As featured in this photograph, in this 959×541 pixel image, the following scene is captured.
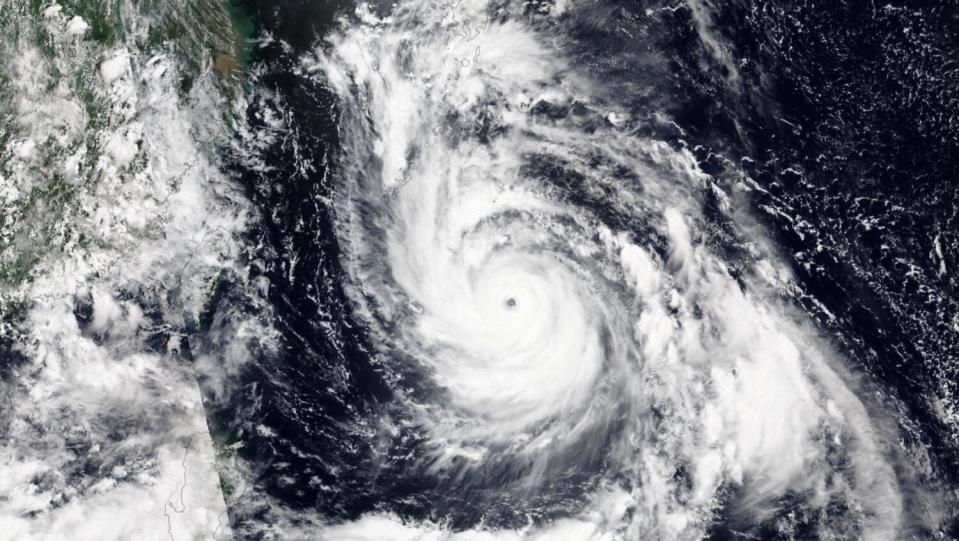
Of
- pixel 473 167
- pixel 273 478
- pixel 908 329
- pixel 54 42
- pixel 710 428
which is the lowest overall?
pixel 273 478

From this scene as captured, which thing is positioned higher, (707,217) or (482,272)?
(707,217)

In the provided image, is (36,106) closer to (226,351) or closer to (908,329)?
(226,351)

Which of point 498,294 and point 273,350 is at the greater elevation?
point 498,294

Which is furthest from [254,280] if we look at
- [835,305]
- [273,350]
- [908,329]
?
[908,329]
